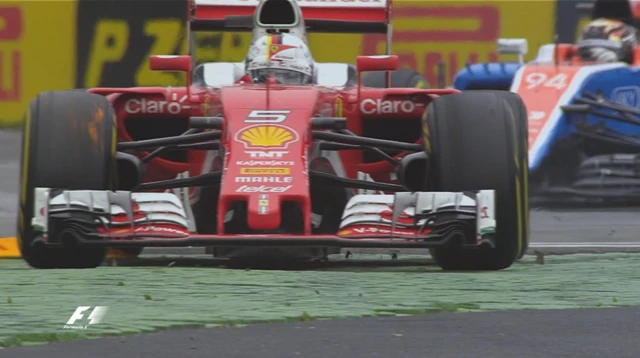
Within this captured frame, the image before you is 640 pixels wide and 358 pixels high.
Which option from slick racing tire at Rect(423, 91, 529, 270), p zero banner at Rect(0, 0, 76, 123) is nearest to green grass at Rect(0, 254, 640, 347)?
slick racing tire at Rect(423, 91, 529, 270)

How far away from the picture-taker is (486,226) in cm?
822

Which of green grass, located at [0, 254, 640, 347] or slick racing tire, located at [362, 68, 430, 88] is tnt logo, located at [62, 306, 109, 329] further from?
slick racing tire, located at [362, 68, 430, 88]

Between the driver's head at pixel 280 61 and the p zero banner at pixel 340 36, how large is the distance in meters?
6.02

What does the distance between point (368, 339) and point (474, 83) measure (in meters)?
8.66

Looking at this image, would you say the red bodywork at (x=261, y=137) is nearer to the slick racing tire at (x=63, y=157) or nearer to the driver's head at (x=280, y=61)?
the driver's head at (x=280, y=61)

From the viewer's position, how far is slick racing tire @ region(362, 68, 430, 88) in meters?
12.2

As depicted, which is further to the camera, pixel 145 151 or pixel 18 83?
pixel 18 83

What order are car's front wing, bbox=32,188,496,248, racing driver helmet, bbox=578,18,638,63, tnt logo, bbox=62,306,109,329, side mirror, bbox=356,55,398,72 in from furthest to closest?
racing driver helmet, bbox=578,18,638,63 < side mirror, bbox=356,55,398,72 < car's front wing, bbox=32,188,496,248 < tnt logo, bbox=62,306,109,329

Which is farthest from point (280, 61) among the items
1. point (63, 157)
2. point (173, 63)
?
point (63, 157)

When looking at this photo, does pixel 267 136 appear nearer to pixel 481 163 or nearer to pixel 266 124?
pixel 266 124

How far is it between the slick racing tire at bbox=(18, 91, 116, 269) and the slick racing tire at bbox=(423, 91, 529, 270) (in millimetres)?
1711

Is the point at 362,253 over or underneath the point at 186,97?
underneath

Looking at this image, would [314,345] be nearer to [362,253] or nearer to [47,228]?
[47,228]

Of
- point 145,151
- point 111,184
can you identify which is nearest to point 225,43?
point 145,151
